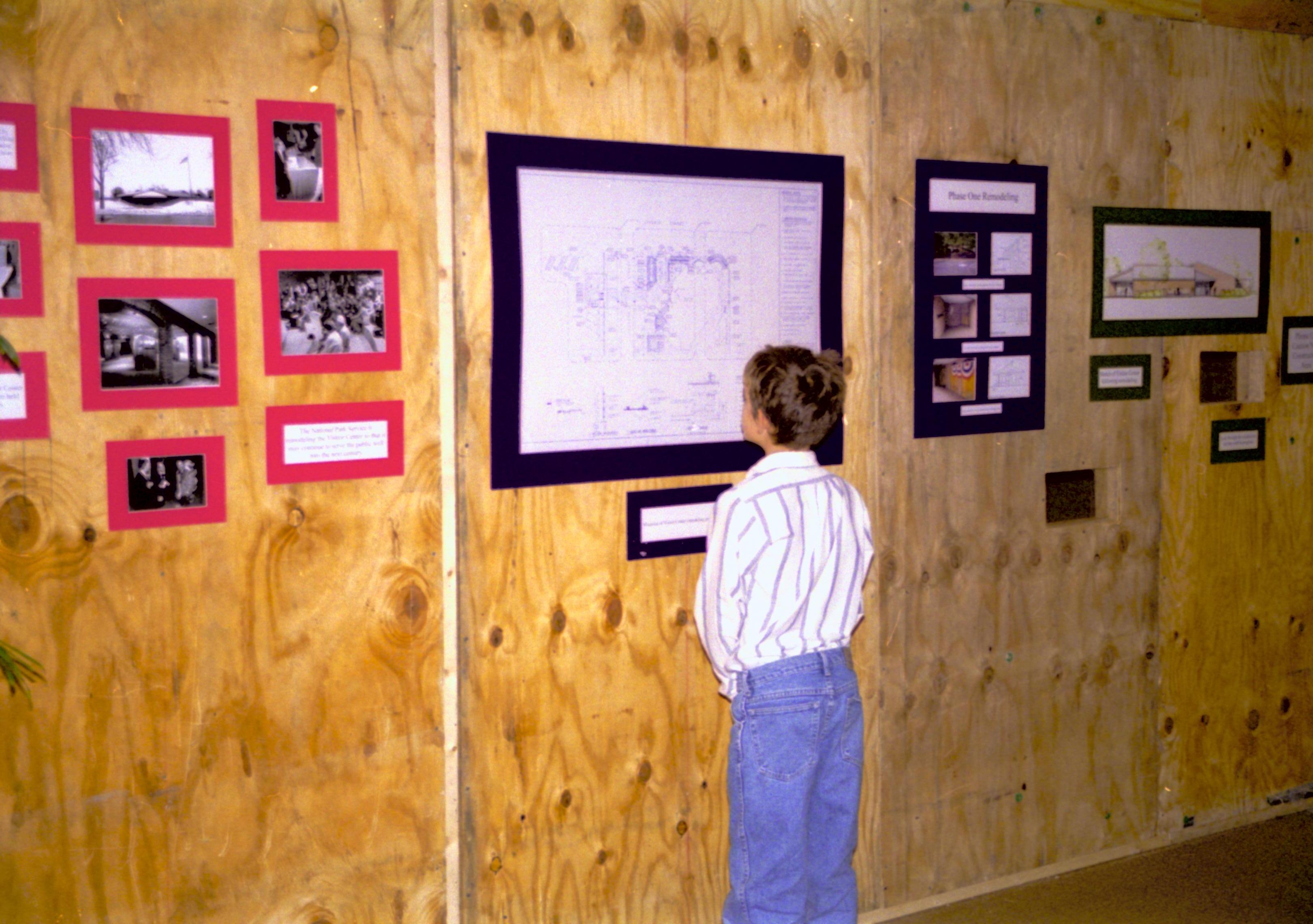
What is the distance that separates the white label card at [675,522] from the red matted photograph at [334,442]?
0.66 metres

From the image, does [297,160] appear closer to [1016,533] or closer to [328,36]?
[328,36]

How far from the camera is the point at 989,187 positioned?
3465 mm

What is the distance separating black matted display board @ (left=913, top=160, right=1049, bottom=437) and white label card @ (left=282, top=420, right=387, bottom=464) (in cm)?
159

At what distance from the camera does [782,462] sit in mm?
2500

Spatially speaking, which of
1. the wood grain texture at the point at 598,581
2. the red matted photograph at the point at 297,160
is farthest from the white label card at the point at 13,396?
the wood grain texture at the point at 598,581

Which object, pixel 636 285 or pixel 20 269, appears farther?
pixel 636 285

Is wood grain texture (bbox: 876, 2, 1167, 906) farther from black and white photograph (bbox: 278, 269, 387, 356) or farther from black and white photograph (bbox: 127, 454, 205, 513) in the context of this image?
black and white photograph (bbox: 127, 454, 205, 513)

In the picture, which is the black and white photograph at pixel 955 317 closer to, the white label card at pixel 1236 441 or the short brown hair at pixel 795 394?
the short brown hair at pixel 795 394

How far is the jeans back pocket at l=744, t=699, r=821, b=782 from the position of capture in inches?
98.0

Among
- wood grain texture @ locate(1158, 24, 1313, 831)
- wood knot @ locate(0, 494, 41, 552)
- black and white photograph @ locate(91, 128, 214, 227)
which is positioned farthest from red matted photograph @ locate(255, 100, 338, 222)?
wood grain texture @ locate(1158, 24, 1313, 831)

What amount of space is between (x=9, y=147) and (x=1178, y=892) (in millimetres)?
3709

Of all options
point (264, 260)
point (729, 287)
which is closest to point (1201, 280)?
point (729, 287)

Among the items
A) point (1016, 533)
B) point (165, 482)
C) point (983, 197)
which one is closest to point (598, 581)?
point (165, 482)

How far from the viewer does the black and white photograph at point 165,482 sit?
8.02 feet
